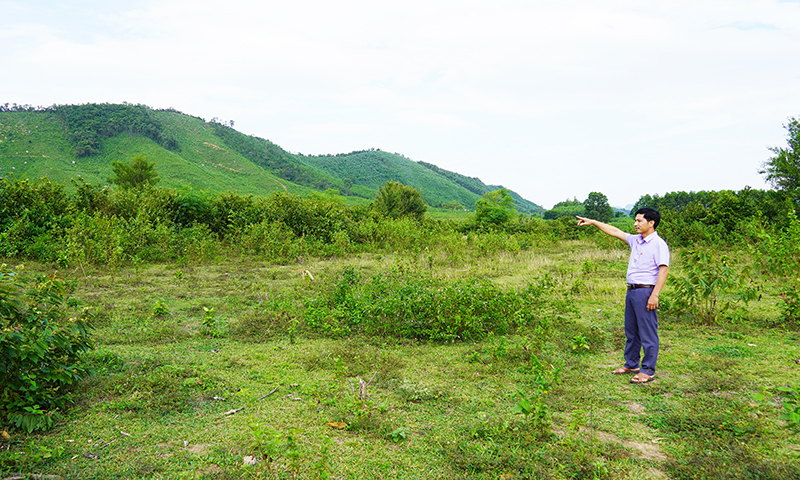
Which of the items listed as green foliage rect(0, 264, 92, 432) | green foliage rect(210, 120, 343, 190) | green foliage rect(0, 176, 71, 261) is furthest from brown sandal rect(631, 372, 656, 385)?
green foliage rect(210, 120, 343, 190)

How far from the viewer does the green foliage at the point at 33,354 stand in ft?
8.93

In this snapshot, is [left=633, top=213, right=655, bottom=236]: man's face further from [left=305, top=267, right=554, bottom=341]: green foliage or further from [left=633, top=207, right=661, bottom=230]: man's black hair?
[left=305, top=267, right=554, bottom=341]: green foliage

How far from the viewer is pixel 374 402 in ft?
11.7

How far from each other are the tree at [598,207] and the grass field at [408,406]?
54.9 metres

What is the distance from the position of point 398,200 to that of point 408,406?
25392mm

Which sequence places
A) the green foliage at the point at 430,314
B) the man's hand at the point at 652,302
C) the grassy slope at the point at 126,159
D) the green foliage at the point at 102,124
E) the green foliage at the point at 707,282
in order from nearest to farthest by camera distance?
the man's hand at the point at 652,302 → the green foliage at the point at 430,314 → the green foliage at the point at 707,282 → the grassy slope at the point at 126,159 → the green foliage at the point at 102,124

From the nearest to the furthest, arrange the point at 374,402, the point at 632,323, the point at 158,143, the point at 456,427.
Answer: the point at 456,427 < the point at 374,402 < the point at 632,323 < the point at 158,143

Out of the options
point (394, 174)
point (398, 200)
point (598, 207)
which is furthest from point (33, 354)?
point (394, 174)

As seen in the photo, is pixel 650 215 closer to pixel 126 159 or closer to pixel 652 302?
pixel 652 302

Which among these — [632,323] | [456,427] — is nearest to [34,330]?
[456,427]

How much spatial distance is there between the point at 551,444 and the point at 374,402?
1489 mm

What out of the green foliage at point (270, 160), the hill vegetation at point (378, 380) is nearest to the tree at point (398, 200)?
the hill vegetation at point (378, 380)

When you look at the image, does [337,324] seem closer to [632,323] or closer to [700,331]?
[632,323]

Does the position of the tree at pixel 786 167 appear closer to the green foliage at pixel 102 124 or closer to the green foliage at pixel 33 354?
the green foliage at pixel 33 354
